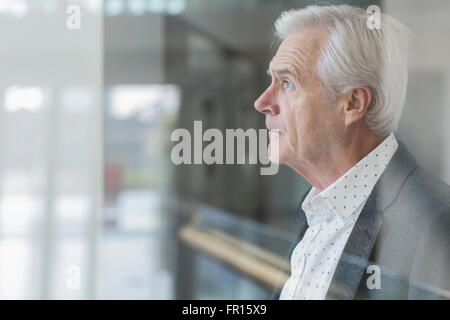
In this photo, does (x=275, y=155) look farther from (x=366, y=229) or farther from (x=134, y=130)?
(x=134, y=130)

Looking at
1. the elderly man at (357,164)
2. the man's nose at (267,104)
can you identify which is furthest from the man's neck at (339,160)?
the man's nose at (267,104)

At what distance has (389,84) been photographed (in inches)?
38.7

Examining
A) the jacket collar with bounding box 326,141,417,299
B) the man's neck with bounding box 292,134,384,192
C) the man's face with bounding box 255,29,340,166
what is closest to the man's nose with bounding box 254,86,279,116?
the man's face with bounding box 255,29,340,166

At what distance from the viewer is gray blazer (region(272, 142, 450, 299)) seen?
3.15 ft

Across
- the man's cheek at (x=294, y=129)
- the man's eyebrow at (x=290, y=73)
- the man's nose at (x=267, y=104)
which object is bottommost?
the man's cheek at (x=294, y=129)

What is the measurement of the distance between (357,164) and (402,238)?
150mm

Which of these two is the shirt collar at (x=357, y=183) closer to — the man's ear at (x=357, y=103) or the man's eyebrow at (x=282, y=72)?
the man's ear at (x=357, y=103)

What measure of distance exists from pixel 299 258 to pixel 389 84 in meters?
0.35

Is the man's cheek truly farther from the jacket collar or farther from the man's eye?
the jacket collar

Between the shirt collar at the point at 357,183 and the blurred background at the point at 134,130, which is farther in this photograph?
the blurred background at the point at 134,130

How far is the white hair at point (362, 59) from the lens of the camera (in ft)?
3.13

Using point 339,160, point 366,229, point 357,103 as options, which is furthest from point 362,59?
point 366,229

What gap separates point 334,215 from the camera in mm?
971
